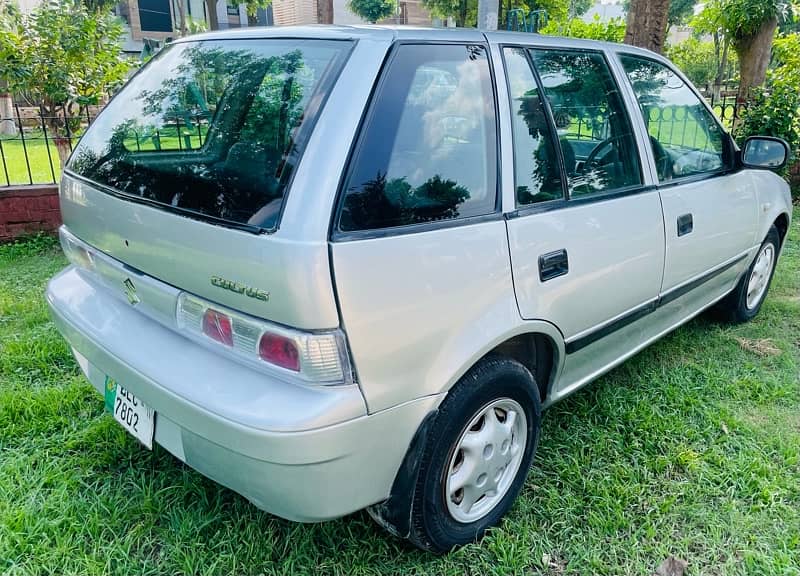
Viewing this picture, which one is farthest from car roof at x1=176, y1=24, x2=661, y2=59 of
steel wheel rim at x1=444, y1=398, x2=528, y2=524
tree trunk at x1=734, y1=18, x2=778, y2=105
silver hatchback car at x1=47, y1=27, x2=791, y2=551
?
tree trunk at x1=734, y1=18, x2=778, y2=105

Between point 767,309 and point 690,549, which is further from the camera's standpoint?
point 767,309

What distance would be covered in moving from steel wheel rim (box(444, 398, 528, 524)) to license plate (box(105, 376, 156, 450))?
94cm

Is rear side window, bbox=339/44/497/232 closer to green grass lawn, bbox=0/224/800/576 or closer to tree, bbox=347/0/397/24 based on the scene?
green grass lawn, bbox=0/224/800/576

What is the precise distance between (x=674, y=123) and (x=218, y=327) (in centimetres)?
246

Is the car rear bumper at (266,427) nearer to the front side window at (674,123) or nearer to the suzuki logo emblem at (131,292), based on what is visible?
the suzuki logo emblem at (131,292)

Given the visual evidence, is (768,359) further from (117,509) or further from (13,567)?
(13,567)

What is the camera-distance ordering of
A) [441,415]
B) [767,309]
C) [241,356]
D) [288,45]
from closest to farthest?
1. [241,356]
2. [441,415]
3. [288,45]
4. [767,309]

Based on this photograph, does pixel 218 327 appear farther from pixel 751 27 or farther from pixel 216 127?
pixel 751 27

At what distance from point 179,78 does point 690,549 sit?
2.48 meters

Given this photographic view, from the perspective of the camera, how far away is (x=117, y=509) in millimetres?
2125

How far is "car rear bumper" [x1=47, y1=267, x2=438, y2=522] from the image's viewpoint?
1476mm

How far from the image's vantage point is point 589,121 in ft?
7.99

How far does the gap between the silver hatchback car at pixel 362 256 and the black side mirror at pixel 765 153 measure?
905mm

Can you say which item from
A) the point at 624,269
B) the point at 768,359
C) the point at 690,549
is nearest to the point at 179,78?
the point at 624,269
